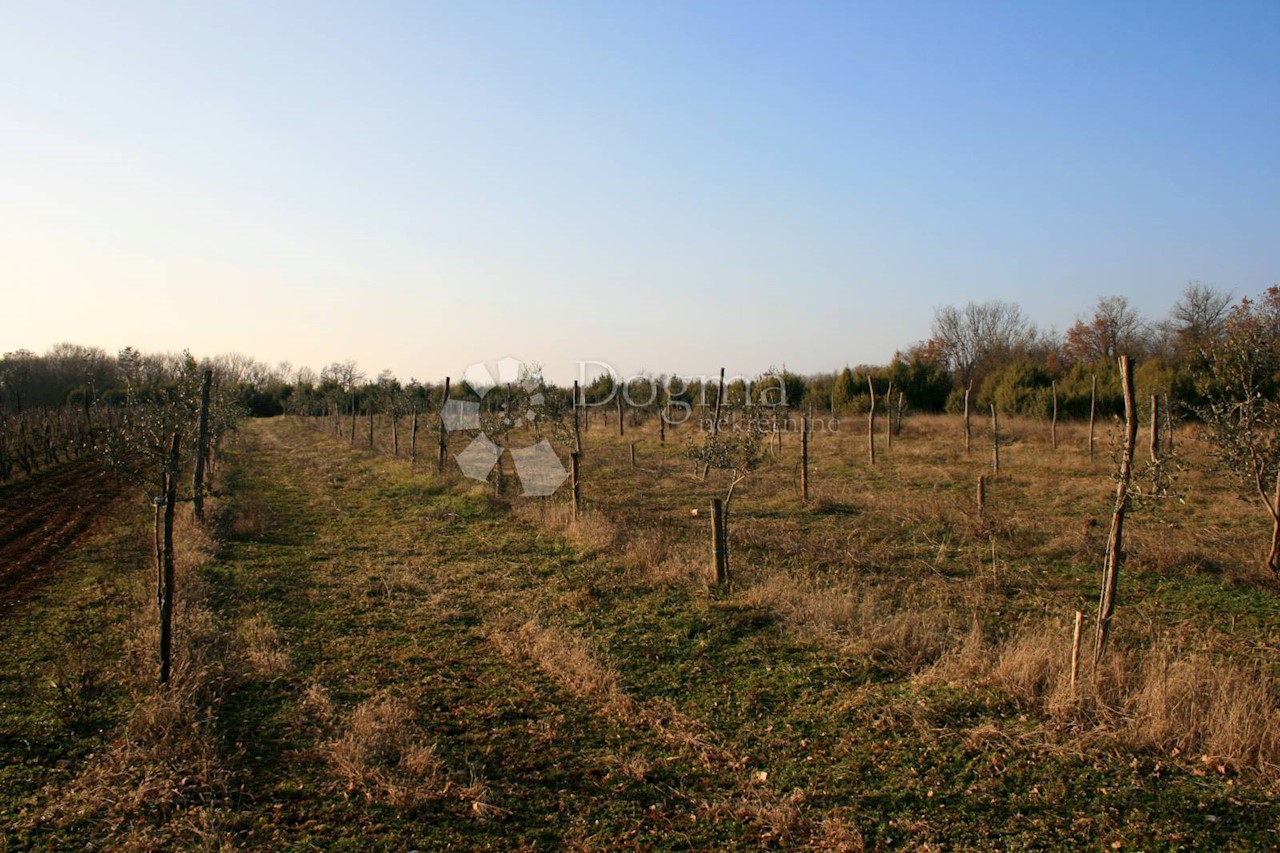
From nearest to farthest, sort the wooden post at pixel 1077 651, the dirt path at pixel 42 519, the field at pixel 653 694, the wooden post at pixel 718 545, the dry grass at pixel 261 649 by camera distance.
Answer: the field at pixel 653 694
the wooden post at pixel 1077 651
the dry grass at pixel 261 649
the wooden post at pixel 718 545
the dirt path at pixel 42 519

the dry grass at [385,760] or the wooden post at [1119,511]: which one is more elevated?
the wooden post at [1119,511]

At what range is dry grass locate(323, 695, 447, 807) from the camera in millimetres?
4363

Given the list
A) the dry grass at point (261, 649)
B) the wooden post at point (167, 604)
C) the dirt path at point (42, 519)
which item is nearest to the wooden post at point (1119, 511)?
the dry grass at point (261, 649)

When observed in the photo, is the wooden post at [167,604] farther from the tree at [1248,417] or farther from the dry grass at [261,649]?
the tree at [1248,417]

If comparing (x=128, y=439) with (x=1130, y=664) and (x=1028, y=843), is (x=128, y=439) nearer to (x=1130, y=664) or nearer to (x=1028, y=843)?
(x=1028, y=843)

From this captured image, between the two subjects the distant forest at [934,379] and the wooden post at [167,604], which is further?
the distant forest at [934,379]

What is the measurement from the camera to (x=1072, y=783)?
14.1ft

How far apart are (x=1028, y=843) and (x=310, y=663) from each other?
570 centimetres

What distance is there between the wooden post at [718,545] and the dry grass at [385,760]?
4125mm

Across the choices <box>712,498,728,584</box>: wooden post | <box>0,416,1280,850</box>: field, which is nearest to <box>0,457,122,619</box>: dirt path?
<box>0,416,1280,850</box>: field

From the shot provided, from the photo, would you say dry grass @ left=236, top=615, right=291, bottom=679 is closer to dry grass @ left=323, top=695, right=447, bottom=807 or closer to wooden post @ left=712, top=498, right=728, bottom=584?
dry grass @ left=323, top=695, right=447, bottom=807

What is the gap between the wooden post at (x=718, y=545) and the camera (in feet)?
27.7

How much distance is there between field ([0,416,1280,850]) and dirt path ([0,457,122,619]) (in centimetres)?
50

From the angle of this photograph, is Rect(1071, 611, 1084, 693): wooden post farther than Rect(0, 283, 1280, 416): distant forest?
No
